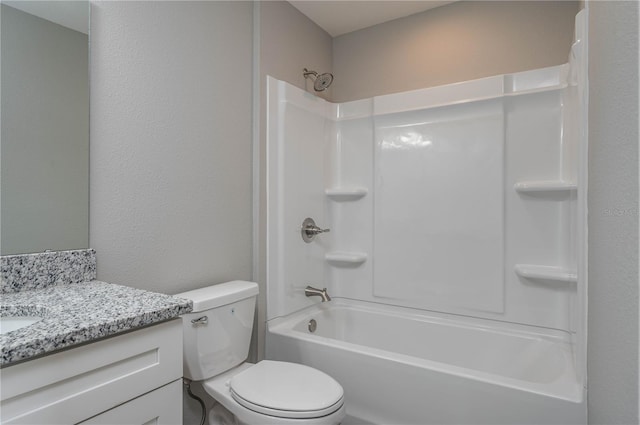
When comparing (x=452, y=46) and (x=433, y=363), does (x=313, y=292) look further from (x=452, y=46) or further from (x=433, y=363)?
(x=452, y=46)

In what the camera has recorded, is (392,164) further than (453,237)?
Yes

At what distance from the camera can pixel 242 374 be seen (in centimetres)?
155

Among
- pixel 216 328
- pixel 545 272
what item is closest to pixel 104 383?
pixel 216 328

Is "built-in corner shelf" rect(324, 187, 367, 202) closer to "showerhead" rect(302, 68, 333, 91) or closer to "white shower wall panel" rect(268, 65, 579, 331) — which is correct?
"white shower wall panel" rect(268, 65, 579, 331)

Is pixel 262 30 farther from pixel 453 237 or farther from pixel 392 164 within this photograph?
pixel 453 237

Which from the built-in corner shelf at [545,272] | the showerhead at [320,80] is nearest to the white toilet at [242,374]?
the built-in corner shelf at [545,272]

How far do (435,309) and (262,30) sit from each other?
6.50 ft

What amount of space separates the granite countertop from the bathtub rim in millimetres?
1032

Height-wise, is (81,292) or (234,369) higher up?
(81,292)

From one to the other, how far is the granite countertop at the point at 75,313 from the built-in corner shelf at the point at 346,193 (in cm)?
157

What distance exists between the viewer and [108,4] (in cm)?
136

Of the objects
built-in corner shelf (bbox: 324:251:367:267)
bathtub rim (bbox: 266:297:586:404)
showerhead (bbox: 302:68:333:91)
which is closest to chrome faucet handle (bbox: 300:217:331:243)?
built-in corner shelf (bbox: 324:251:367:267)

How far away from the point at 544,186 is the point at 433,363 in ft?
3.55

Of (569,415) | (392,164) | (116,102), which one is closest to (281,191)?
(392,164)
